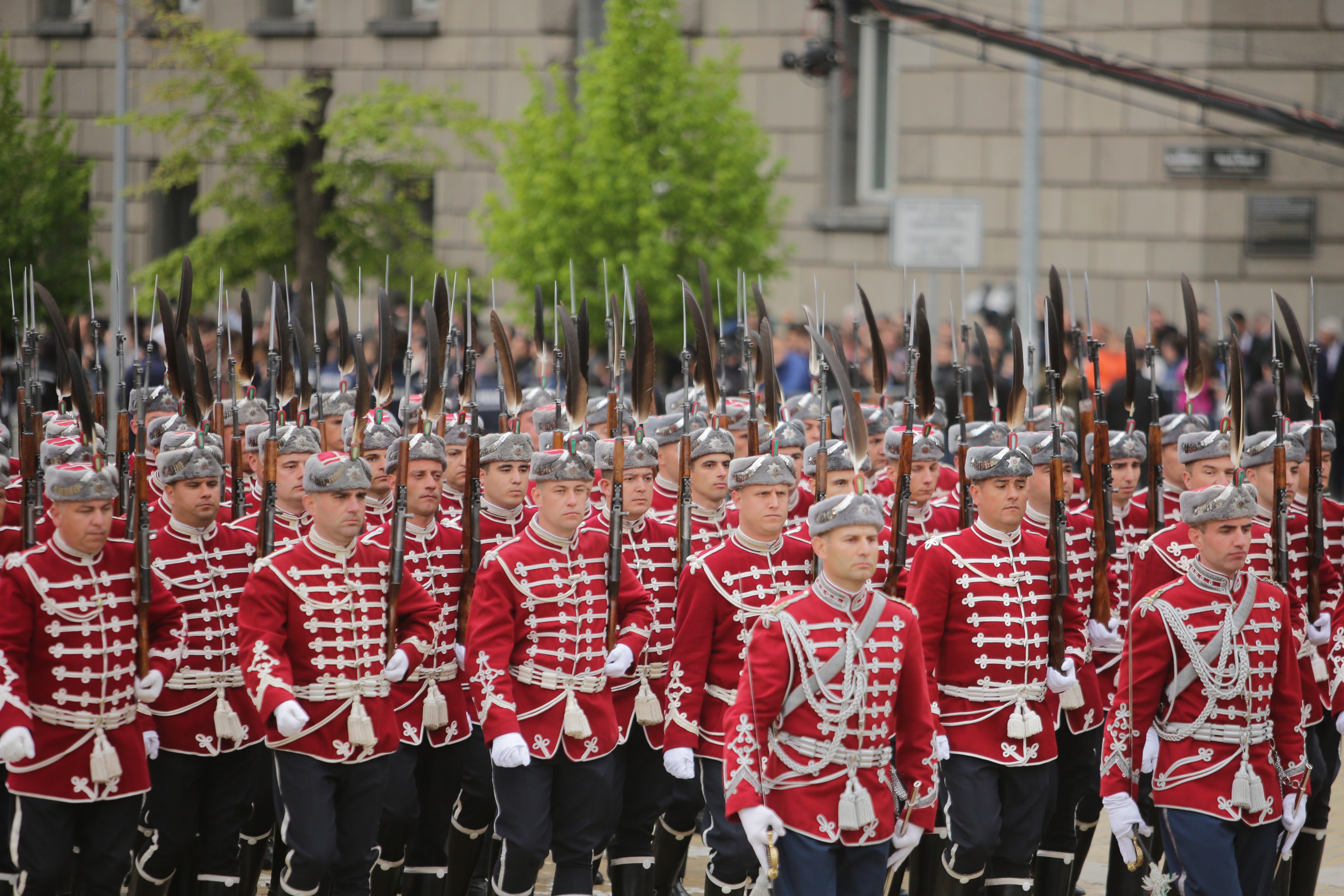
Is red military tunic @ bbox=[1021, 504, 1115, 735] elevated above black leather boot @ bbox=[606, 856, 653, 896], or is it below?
above

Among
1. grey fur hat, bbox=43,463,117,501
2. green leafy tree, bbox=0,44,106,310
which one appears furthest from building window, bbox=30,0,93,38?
grey fur hat, bbox=43,463,117,501

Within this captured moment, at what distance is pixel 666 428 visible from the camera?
869 centimetres

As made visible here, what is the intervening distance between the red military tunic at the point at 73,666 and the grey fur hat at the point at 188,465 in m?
0.58

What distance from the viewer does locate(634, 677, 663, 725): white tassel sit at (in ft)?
24.2

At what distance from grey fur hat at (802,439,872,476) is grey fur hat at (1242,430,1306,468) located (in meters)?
1.62

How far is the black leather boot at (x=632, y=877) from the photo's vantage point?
293 inches

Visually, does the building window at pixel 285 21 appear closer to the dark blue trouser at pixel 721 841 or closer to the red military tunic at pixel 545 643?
the red military tunic at pixel 545 643

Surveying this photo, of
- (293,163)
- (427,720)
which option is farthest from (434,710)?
(293,163)

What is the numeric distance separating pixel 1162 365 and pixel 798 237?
6433 millimetres

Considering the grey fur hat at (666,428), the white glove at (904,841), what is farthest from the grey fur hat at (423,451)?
the white glove at (904,841)

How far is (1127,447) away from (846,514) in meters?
3.65

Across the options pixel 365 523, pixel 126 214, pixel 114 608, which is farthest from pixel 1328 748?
pixel 126 214

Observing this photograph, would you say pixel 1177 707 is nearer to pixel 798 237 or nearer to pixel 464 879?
pixel 464 879

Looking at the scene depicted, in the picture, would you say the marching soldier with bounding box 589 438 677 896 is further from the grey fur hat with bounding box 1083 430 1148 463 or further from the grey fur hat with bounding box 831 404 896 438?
the grey fur hat with bounding box 1083 430 1148 463
